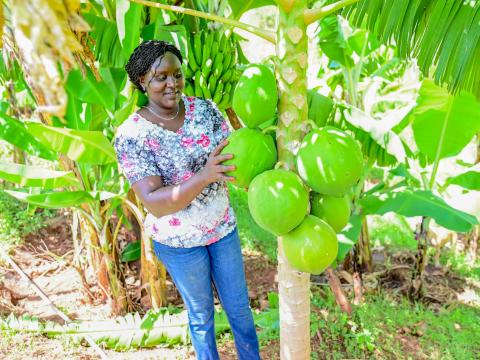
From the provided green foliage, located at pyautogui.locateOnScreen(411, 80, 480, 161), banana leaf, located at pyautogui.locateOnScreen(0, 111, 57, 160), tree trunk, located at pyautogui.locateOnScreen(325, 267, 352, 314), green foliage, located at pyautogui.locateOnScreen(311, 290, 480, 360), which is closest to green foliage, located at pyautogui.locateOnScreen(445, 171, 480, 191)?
green foliage, located at pyautogui.locateOnScreen(411, 80, 480, 161)

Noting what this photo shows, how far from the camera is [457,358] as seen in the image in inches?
116

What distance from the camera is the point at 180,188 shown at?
5.68 ft

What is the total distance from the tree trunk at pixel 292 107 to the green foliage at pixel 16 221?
3690 mm

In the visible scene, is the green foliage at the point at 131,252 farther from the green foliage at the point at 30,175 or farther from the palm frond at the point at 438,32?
the palm frond at the point at 438,32

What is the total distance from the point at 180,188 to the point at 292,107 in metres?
0.53

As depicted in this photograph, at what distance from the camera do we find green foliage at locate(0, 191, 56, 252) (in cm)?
469

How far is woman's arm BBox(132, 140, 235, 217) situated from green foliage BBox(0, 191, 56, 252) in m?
3.16

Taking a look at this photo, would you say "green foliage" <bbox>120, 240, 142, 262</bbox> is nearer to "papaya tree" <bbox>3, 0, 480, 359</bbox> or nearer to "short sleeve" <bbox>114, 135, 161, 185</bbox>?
"short sleeve" <bbox>114, 135, 161, 185</bbox>

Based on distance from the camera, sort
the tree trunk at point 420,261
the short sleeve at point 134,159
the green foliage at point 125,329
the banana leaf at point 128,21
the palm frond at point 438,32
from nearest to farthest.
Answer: the palm frond at point 438,32
the short sleeve at point 134,159
the banana leaf at point 128,21
the green foliage at point 125,329
the tree trunk at point 420,261

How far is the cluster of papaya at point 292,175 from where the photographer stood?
52.3 inches

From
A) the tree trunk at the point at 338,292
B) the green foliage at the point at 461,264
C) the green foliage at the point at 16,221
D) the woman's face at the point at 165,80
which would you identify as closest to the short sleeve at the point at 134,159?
the woman's face at the point at 165,80

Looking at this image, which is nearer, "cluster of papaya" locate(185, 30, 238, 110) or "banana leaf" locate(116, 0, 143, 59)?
"banana leaf" locate(116, 0, 143, 59)

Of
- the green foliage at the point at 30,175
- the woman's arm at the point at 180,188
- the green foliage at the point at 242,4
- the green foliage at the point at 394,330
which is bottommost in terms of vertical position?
the green foliage at the point at 394,330

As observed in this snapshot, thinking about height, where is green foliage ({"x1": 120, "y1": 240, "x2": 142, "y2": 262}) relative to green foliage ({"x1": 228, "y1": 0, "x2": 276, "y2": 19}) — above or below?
below
